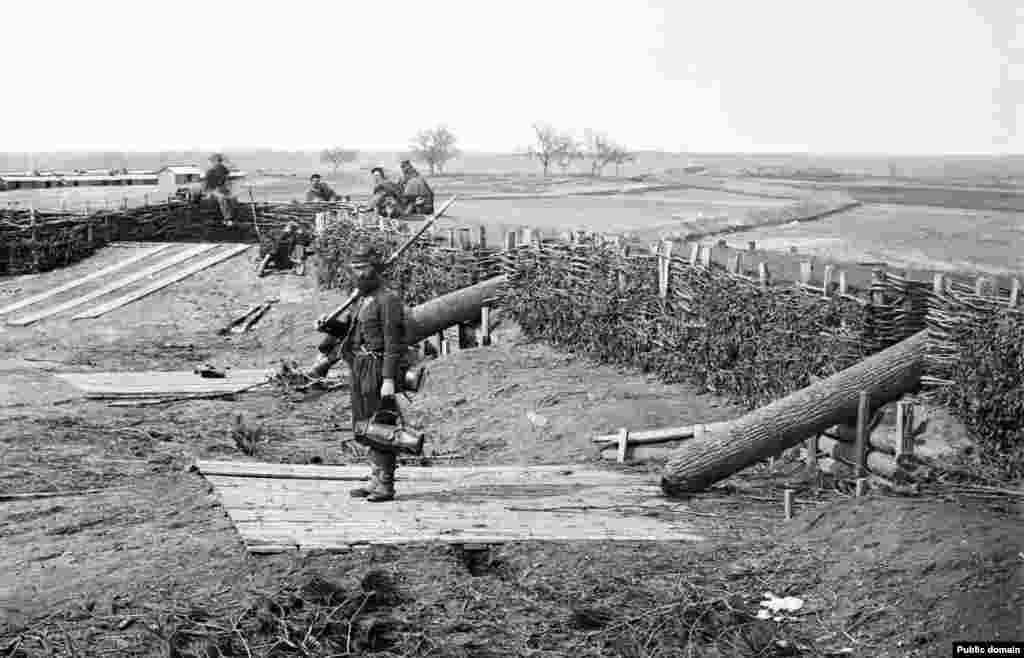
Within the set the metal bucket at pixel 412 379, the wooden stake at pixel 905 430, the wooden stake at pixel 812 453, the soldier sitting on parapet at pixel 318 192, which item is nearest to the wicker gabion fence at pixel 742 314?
the wooden stake at pixel 812 453

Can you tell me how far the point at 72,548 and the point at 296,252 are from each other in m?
18.2

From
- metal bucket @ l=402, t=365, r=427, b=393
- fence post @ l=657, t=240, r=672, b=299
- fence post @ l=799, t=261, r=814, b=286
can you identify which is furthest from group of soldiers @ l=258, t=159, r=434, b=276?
metal bucket @ l=402, t=365, r=427, b=393

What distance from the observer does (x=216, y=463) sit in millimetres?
9430

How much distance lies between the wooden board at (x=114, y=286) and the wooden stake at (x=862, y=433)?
704 inches

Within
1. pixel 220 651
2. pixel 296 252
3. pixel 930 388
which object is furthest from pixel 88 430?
pixel 296 252

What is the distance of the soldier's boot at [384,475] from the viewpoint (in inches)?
341

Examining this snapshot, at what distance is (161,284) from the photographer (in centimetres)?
2480

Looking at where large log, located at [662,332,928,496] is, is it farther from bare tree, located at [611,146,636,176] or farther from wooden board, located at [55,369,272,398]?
bare tree, located at [611,146,636,176]

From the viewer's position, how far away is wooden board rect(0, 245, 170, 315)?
949 inches

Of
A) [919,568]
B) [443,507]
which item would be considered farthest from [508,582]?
[919,568]

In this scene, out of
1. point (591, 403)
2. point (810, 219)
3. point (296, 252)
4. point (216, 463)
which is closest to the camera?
point (216, 463)

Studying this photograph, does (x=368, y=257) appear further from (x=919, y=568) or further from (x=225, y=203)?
(x=225, y=203)

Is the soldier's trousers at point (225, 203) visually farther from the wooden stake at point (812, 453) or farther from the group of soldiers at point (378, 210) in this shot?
the wooden stake at point (812, 453)

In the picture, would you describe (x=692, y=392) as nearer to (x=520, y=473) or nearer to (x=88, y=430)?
(x=520, y=473)
